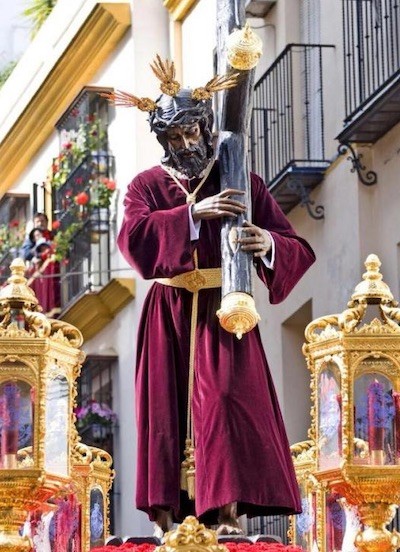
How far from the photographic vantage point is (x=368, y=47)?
18797mm

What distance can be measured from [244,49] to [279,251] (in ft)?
2.60

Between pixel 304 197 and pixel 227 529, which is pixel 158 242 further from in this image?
pixel 304 197

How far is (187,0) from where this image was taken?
2533 cm

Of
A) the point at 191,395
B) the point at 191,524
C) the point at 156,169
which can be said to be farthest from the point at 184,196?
the point at 191,524

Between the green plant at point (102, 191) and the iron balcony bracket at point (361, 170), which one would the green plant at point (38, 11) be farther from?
the iron balcony bracket at point (361, 170)

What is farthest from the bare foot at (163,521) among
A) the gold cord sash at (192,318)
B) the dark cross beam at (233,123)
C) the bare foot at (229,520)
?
the dark cross beam at (233,123)

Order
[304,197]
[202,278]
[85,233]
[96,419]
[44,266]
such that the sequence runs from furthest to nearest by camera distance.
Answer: [44,266] → [85,233] → [96,419] → [304,197] → [202,278]

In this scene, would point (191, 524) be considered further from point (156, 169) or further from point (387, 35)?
point (387, 35)

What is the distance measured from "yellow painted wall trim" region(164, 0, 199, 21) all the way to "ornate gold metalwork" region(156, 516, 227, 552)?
54.2ft

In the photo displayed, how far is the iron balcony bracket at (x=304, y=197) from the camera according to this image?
20094 millimetres

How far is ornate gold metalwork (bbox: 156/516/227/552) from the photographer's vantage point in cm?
884

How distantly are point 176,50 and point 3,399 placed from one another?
16.4m

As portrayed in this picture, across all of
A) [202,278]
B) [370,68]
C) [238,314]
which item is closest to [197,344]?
[202,278]

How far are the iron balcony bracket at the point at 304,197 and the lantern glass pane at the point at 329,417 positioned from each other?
34.1 feet
